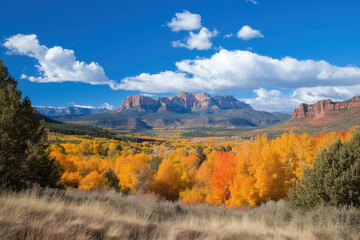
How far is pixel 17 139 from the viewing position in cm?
1099

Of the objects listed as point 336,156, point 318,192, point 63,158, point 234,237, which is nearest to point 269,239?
point 234,237

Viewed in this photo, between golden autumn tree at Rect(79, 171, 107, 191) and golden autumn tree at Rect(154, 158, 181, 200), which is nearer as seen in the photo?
golden autumn tree at Rect(79, 171, 107, 191)

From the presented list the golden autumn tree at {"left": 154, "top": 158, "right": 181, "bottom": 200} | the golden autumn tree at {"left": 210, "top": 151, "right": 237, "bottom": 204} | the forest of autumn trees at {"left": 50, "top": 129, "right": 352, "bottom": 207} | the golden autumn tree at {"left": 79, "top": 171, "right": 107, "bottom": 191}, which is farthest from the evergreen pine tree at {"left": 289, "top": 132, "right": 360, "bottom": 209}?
the golden autumn tree at {"left": 79, "top": 171, "right": 107, "bottom": 191}

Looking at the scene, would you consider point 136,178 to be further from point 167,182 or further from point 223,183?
point 223,183

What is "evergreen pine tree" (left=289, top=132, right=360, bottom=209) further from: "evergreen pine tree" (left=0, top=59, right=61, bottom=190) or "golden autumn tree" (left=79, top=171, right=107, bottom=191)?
"golden autumn tree" (left=79, top=171, right=107, bottom=191)

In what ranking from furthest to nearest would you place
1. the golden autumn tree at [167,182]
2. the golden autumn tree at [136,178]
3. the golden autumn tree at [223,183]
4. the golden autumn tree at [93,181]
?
1. the golden autumn tree at [167,182]
2. the golden autumn tree at [136,178]
3. the golden autumn tree at [93,181]
4. the golden autumn tree at [223,183]

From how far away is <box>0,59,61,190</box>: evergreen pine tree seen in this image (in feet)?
33.6

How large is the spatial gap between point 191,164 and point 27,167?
40.2m

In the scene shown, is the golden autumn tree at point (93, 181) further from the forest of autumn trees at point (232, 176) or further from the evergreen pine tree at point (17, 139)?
the evergreen pine tree at point (17, 139)

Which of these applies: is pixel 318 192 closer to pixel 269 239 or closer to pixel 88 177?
pixel 269 239

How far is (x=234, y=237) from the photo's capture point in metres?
5.20

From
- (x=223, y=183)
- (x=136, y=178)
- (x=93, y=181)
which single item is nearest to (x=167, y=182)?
(x=136, y=178)

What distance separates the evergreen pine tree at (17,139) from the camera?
403 inches

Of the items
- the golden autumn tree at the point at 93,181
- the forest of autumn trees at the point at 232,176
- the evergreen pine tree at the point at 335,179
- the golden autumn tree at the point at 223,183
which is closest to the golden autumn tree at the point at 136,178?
the forest of autumn trees at the point at 232,176
